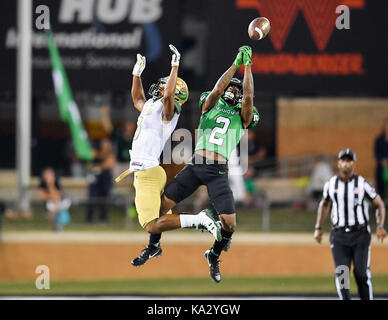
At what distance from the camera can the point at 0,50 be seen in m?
23.1

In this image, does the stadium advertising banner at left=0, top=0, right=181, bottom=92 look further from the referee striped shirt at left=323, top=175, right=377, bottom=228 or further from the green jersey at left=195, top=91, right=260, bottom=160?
the green jersey at left=195, top=91, right=260, bottom=160

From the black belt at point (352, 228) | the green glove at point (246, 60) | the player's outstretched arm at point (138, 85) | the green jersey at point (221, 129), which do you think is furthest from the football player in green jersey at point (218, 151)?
the black belt at point (352, 228)

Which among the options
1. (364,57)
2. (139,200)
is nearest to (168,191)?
(139,200)

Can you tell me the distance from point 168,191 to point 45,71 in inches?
341

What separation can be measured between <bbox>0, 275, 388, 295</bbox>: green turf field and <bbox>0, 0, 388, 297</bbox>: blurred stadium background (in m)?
0.05

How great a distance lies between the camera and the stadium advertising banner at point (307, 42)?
14.7 meters

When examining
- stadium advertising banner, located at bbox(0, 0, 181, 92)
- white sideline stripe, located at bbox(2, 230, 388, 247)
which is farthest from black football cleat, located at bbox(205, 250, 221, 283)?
white sideline stripe, located at bbox(2, 230, 388, 247)

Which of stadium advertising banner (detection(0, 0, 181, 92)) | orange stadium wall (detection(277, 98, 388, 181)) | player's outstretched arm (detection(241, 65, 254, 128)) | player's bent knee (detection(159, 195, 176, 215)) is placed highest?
orange stadium wall (detection(277, 98, 388, 181))

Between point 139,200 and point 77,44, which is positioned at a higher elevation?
point 77,44

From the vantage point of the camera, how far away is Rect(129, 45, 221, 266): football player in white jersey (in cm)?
1184

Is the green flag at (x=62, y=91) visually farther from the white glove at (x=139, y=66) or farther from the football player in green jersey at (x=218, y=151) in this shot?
the football player in green jersey at (x=218, y=151)

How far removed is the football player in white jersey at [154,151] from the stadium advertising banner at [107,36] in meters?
5.22

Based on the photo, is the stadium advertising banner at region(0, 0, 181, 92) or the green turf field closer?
the stadium advertising banner at region(0, 0, 181, 92)

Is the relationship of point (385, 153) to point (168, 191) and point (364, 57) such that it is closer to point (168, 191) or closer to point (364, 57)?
point (364, 57)
